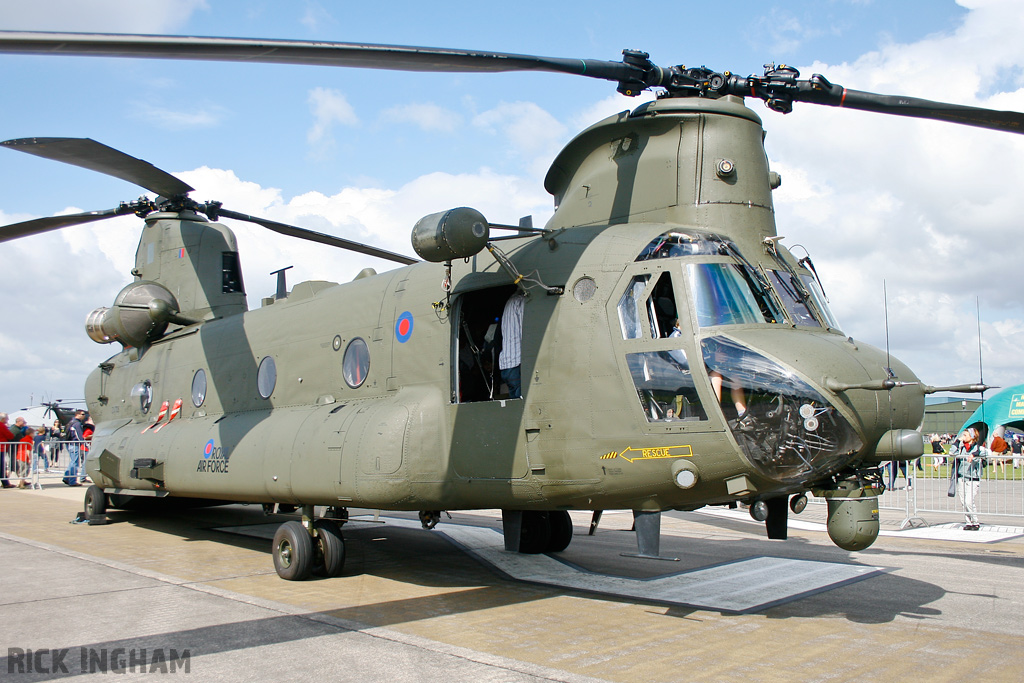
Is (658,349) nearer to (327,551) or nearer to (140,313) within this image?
(327,551)

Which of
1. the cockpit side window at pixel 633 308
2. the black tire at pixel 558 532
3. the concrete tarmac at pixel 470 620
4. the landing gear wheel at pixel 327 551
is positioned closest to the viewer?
the concrete tarmac at pixel 470 620

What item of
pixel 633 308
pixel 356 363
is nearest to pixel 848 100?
pixel 633 308

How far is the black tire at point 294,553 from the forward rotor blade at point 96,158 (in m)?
5.60

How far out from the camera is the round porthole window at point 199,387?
12.3m

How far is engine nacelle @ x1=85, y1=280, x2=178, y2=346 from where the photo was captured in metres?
13.8

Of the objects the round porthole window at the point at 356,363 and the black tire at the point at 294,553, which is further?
the round porthole window at the point at 356,363

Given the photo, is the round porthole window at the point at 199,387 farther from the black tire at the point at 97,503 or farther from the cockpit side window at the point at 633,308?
the cockpit side window at the point at 633,308

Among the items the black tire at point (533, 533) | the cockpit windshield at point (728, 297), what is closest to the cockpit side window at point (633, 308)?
the cockpit windshield at point (728, 297)

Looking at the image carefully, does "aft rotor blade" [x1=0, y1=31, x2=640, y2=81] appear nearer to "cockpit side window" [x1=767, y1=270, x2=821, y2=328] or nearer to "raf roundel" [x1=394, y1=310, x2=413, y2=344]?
"cockpit side window" [x1=767, y1=270, x2=821, y2=328]

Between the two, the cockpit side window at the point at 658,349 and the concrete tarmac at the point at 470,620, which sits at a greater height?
the cockpit side window at the point at 658,349

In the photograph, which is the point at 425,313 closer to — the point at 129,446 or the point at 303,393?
the point at 303,393

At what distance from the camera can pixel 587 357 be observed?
7137 mm

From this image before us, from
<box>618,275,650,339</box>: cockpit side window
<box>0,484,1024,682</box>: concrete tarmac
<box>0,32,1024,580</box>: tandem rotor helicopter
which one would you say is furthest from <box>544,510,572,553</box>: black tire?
<box>618,275,650,339</box>: cockpit side window

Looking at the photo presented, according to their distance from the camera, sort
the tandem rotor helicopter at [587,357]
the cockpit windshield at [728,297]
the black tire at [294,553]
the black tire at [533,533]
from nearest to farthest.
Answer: the tandem rotor helicopter at [587,357] < the cockpit windshield at [728,297] < the black tire at [294,553] < the black tire at [533,533]
